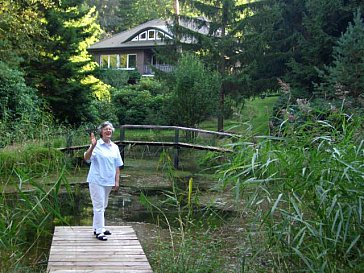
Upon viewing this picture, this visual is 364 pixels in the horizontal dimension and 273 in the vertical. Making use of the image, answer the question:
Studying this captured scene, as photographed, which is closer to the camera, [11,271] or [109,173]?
[11,271]

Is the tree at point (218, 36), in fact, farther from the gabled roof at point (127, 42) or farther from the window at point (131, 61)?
the window at point (131, 61)

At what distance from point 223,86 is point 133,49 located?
54.5 feet

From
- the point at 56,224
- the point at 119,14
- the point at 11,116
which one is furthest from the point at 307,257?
the point at 119,14

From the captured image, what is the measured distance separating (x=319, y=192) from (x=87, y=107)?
60.2 ft

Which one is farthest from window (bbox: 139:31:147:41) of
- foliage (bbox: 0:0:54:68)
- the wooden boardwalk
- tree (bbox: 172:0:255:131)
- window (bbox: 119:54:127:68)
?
the wooden boardwalk

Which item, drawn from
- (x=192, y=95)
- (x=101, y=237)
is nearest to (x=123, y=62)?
(x=192, y=95)

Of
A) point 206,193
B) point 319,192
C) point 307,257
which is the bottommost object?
point 206,193

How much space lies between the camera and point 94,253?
623cm

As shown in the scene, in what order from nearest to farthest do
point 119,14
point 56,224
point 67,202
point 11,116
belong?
point 56,224 → point 67,202 → point 11,116 → point 119,14

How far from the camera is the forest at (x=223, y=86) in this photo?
4.75m

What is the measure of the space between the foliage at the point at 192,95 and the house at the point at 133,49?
17.3m

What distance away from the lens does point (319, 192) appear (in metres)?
4.34

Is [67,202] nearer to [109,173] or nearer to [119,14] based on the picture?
[109,173]

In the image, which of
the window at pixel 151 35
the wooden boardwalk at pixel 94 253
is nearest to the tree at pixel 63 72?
the wooden boardwalk at pixel 94 253
